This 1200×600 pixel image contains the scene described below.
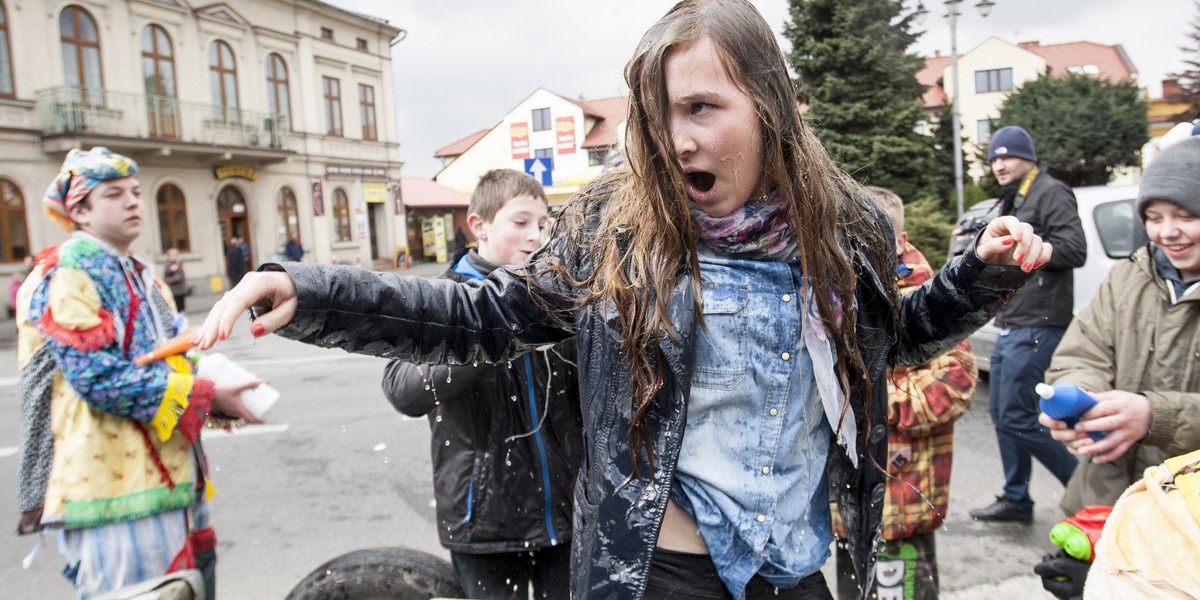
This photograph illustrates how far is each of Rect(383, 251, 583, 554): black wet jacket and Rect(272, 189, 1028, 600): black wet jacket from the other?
74cm

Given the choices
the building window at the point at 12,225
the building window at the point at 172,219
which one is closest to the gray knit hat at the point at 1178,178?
the building window at the point at 12,225

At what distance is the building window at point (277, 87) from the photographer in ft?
91.4

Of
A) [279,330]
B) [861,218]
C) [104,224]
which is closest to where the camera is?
[279,330]

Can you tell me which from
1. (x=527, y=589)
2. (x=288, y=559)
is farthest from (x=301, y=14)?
(x=527, y=589)

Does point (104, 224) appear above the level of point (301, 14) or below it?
below

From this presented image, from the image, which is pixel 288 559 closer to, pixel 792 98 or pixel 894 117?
pixel 792 98

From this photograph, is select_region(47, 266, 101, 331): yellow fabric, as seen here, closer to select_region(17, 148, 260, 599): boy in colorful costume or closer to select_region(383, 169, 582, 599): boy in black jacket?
select_region(17, 148, 260, 599): boy in colorful costume

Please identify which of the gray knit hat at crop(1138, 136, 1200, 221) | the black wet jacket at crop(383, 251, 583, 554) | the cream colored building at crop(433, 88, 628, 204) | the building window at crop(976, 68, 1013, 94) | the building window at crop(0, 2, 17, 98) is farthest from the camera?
the building window at crop(976, 68, 1013, 94)

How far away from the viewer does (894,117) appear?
1861 cm

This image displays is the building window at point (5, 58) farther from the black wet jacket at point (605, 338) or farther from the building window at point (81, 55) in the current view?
the black wet jacket at point (605, 338)

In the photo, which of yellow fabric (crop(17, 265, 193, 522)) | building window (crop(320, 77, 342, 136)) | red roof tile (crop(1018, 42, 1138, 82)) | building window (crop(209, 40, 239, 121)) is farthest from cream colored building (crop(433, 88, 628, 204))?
red roof tile (crop(1018, 42, 1138, 82))

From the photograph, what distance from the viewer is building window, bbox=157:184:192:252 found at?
24.0 m

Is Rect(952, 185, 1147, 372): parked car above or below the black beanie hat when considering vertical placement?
below

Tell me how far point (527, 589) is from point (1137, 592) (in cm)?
175
